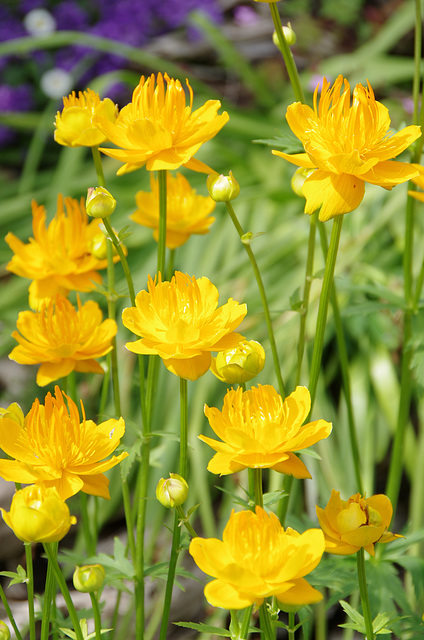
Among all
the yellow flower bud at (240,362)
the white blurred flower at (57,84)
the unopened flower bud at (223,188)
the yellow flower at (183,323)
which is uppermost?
the white blurred flower at (57,84)

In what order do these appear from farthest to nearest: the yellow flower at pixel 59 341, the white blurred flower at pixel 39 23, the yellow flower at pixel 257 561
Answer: the white blurred flower at pixel 39 23
the yellow flower at pixel 59 341
the yellow flower at pixel 257 561

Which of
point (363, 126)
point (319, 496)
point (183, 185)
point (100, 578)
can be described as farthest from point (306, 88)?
point (100, 578)

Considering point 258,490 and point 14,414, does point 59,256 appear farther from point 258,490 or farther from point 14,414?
point 258,490

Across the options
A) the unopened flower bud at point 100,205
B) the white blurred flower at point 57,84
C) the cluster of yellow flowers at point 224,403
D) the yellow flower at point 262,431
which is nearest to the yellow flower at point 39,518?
the cluster of yellow flowers at point 224,403

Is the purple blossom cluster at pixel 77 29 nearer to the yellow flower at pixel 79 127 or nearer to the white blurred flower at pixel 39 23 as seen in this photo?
the white blurred flower at pixel 39 23

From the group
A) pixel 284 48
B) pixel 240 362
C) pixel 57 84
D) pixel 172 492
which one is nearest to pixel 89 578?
pixel 172 492

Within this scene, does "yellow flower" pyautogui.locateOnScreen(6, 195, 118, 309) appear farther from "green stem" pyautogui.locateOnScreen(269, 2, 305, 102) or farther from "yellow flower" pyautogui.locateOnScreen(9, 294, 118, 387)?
"green stem" pyautogui.locateOnScreen(269, 2, 305, 102)

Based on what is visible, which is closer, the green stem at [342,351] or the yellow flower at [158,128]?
the yellow flower at [158,128]
